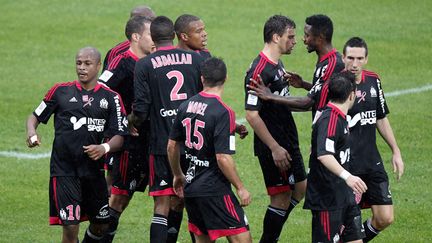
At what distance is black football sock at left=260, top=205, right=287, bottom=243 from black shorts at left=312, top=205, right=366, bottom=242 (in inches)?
57.4

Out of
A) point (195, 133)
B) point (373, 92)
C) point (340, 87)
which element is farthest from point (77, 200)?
point (373, 92)

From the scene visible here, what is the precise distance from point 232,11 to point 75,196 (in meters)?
15.1

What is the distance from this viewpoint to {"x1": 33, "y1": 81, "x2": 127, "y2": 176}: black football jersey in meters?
12.0

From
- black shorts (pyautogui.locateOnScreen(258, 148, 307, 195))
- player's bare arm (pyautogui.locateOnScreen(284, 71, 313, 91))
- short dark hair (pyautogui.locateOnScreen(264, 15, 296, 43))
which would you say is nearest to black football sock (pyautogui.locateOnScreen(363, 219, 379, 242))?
black shorts (pyautogui.locateOnScreen(258, 148, 307, 195))

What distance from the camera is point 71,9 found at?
1049 inches

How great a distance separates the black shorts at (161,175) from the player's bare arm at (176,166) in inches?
16.3

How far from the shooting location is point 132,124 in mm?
12641

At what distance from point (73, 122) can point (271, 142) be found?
2259 millimetres

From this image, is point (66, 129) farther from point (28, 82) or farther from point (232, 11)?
point (232, 11)

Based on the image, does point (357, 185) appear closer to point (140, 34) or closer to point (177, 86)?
point (177, 86)

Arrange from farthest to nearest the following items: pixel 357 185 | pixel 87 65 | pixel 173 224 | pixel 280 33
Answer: pixel 173 224 → pixel 280 33 → pixel 87 65 → pixel 357 185

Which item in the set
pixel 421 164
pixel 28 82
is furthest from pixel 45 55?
pixel 421 164

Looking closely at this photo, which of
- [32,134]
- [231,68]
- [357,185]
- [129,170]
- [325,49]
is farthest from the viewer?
[231,68]

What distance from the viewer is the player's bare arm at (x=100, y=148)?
11898 millimetres
